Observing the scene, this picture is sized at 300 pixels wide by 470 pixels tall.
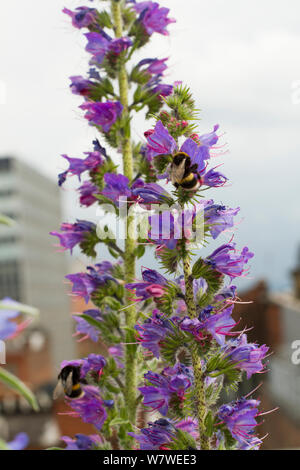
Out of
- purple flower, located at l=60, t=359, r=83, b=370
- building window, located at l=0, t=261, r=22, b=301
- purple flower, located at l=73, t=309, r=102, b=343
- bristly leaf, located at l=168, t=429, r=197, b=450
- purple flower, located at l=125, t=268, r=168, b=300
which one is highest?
purple flower, located at l=125, t=268, r=168, b=300

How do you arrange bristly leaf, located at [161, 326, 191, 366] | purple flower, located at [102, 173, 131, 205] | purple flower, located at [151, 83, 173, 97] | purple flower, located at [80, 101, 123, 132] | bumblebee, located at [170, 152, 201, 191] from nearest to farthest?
bumblebee, located at [170, 152, 201, 191] < bristly leaf, located at [161, 326, 191, 366] < purple flower, located at [102, 173, 131, 205] < purple flower, located at [80, 101, 123, 132] < purple flower, located at [151, 83, 173, 97]

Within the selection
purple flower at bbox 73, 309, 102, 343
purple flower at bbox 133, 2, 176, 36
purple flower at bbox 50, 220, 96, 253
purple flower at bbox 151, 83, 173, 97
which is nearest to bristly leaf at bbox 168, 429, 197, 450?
purple flower at bbox 73, 309, 102, 343

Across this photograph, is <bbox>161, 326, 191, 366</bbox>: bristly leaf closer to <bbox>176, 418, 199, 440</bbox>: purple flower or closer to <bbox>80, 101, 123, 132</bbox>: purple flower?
<bbox>176, 418, 199, 440</bbox>: purple flower

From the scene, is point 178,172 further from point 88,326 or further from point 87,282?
point 88,326

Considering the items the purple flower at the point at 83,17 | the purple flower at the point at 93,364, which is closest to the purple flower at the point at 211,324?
the purple flower at the point at 93,364

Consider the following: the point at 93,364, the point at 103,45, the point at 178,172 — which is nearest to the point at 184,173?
the point at 178,172

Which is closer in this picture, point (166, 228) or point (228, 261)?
point (166, 228)
